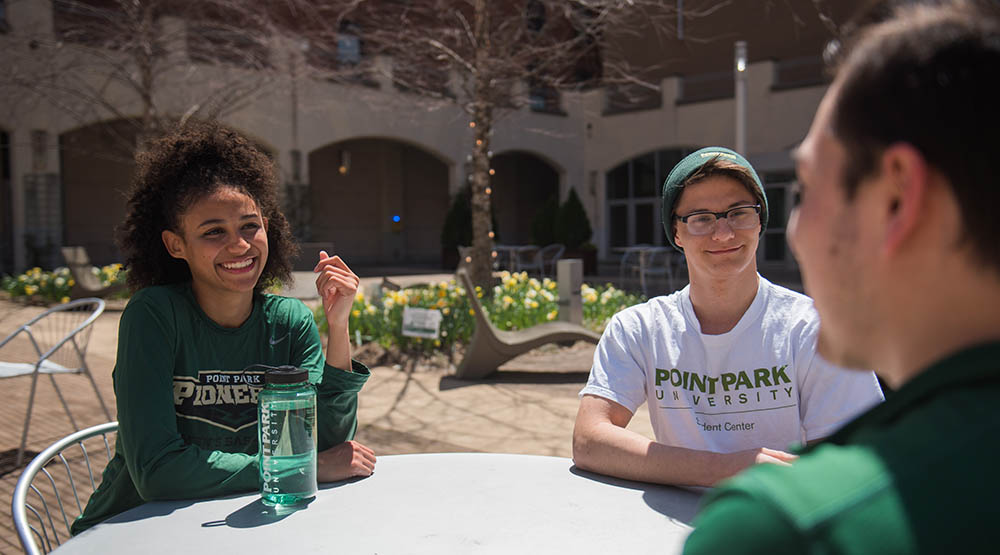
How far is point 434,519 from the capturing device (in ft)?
4.96

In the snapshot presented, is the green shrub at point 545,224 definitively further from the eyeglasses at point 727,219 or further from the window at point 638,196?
Answer: the eyeglasses at point 727,219

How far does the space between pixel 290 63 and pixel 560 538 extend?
11.7 m

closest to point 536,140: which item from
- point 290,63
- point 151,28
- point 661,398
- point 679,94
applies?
point 679,94

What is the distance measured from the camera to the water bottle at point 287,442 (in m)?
1.59

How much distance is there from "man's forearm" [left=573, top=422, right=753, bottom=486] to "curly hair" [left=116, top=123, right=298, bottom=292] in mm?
1230

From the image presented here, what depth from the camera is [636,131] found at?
22.6 metres

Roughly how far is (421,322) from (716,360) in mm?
5386

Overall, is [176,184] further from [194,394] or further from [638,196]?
[638,196]

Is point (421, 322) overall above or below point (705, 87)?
below

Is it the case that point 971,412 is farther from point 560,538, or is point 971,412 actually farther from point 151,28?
point 151,28

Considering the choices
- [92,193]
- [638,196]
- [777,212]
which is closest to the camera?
[92,193]

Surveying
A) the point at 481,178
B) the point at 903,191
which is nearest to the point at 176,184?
the point at 903,191

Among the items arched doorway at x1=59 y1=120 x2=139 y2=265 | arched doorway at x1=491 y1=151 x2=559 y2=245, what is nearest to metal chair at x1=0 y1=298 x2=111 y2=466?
arched doorway at x1=59 y1=120 x2=139 y2=265

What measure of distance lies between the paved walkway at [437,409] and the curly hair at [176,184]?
1937 mm
